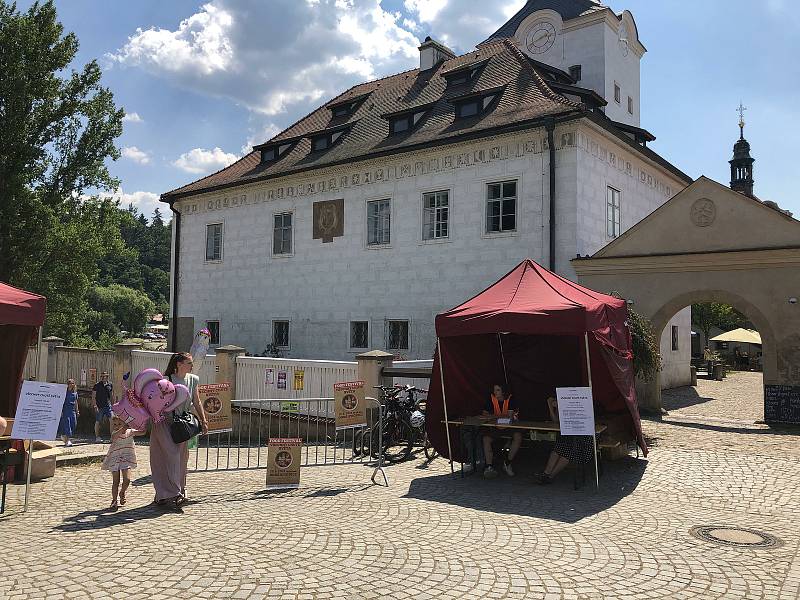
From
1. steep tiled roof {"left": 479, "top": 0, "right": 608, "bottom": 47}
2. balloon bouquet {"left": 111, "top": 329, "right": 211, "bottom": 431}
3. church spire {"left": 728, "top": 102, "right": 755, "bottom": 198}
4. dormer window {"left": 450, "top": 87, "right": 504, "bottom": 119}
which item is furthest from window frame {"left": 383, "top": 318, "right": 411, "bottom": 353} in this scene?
church spire {"left": 728, "top": 102, "right": 755, "bottom": 198}

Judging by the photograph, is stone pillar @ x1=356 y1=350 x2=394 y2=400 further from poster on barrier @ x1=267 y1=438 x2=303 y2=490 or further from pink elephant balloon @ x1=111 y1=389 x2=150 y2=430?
pink elephant balloon @ x1=111 y1=389 x2=150 y2=430

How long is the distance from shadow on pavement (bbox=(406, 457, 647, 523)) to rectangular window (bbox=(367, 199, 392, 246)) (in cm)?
1309

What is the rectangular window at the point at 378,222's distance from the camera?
2228 centimetres

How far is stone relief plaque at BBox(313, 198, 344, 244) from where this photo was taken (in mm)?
23547

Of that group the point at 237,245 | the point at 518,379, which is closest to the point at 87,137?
the point at 237,245

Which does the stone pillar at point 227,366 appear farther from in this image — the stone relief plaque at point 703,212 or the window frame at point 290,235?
the stone relief plaque at point 703,212

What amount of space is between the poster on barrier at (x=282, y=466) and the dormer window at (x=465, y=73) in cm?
1762

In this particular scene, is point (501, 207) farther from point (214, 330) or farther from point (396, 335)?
point (214, 330)

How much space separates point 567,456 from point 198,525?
490 cm

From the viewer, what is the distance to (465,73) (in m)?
23.7

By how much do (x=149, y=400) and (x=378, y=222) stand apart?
Result: 15.5 m

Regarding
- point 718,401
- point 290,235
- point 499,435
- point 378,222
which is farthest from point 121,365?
point 718,401

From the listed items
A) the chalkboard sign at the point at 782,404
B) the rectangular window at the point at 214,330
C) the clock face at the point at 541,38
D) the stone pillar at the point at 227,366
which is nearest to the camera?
the chalkboard sign at the point at 782,404

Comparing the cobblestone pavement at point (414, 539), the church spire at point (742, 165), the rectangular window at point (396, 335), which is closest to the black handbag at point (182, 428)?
the cobblestone pavement at point (414, 539)
